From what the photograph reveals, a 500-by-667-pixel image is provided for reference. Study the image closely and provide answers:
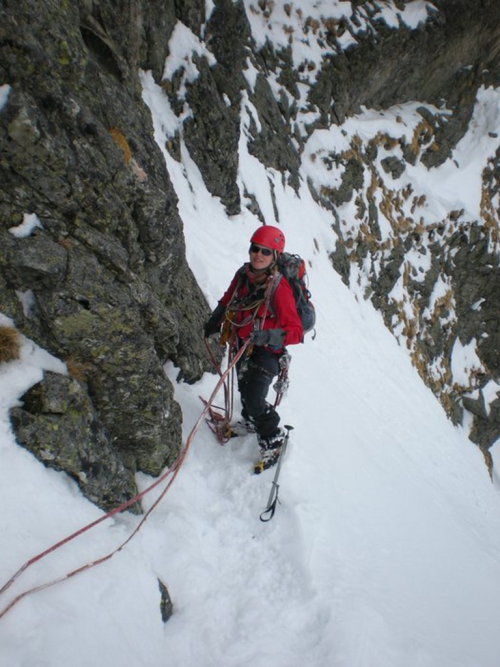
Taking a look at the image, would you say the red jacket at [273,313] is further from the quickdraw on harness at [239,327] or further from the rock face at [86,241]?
the rock face at [86,241]

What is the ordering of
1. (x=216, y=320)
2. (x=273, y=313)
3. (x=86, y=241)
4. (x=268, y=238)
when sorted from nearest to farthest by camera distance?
(x=86, y=241) < (x=268, y=238) < (x=273, y=313) < (x=216, y=320)

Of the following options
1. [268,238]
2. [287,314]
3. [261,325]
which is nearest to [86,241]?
[268,238]

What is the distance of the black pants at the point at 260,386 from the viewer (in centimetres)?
438

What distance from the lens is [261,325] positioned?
4188 millimetres

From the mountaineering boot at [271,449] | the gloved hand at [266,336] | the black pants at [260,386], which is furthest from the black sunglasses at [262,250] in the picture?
the mountaineering boot at [271,449]

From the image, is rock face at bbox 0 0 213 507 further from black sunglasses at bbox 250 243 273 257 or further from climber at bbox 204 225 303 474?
black sunglasses at bbox 250 243 273 257

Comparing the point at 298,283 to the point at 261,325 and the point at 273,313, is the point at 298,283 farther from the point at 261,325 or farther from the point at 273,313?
the point at 261,325

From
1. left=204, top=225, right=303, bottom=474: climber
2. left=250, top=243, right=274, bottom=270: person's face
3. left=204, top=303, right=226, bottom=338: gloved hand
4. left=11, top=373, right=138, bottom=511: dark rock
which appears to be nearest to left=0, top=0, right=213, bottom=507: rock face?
left=11, top=373, right=138, bottom=511: dark rock

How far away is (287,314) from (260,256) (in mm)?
659

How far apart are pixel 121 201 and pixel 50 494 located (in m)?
2.56

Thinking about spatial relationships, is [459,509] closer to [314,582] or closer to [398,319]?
[314,582]

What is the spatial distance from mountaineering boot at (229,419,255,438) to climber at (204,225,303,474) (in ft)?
0.04

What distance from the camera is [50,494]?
2717 mm

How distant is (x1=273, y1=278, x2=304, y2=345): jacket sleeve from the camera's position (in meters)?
4.06
